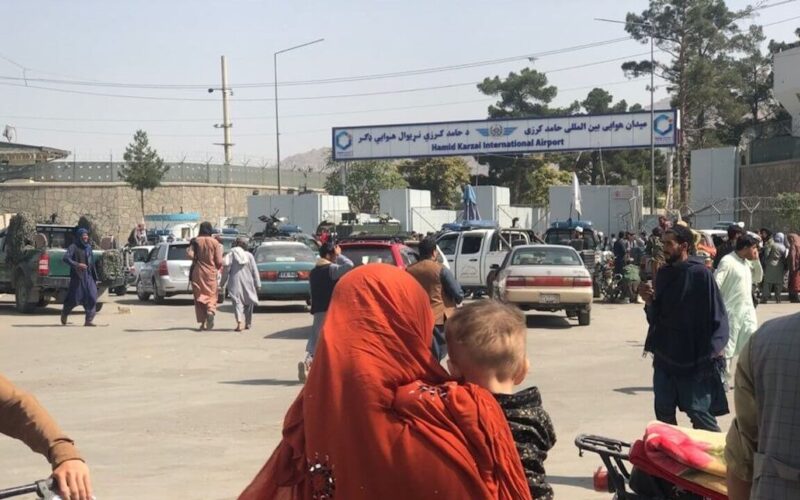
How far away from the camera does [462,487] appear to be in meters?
2.99

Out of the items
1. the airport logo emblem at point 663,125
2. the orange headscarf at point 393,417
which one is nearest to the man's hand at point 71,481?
the orange headscarf at point 393,417

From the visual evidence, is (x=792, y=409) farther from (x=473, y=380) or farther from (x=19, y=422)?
(x=19, y=422)

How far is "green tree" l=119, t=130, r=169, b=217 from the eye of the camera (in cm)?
5481

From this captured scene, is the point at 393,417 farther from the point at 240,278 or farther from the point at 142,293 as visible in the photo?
the point at 142,293

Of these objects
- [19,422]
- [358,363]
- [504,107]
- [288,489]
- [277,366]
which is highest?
[504,107]

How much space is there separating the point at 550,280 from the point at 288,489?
16853 millimetres

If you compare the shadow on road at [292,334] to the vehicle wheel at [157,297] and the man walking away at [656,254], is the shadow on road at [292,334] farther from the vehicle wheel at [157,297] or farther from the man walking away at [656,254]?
the vehicle wheel at [157,297]

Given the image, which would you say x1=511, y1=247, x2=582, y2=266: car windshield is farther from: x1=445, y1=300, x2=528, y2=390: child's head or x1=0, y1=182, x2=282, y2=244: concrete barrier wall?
x1=0, y1=182, x2=282, y2=244: concrete barrier wall

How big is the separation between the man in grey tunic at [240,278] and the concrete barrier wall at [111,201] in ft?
121

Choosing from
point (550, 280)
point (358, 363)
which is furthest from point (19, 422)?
point (550, 280)

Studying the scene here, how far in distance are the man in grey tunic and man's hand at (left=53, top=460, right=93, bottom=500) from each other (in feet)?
49.7

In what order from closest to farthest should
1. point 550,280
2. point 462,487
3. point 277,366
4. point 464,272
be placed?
1. point 462,487
2. point 277,366
3. point 550,280
4. point 464,272

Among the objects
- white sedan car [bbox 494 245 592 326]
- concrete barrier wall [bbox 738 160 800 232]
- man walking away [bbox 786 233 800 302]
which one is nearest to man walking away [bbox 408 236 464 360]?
white sedan car [bbox 494 245 592 326]

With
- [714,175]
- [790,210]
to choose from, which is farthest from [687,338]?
[714,175]
